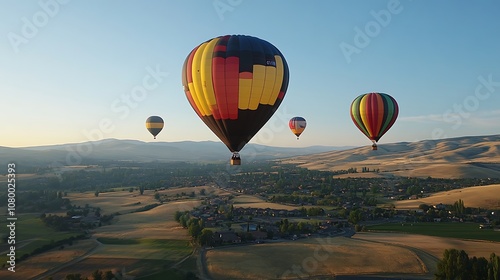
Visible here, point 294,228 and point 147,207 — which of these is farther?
point 147,207

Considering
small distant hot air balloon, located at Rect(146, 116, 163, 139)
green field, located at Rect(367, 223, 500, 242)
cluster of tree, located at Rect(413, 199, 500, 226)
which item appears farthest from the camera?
small distant hot air balloon, located at Rect(146, 116, 163, 139)

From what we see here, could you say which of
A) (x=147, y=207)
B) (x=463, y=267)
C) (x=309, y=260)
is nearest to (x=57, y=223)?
(x=147, y=207)

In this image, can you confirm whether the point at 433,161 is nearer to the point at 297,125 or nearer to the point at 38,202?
the point at 297,125

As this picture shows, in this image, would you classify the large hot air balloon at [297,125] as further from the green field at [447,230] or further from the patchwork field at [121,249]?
the patchwork field at [121,249]

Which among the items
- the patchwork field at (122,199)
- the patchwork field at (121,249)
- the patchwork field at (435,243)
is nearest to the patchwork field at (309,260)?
the patchwork field at (435,243)

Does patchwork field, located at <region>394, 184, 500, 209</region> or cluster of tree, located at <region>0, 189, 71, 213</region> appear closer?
patchwork field, located at <region>394, 184, 500, 209</region>

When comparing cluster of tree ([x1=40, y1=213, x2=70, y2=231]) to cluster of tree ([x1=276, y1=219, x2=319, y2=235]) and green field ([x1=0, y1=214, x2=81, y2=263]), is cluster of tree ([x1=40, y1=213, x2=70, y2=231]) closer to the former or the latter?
green field ([x1=0, y1=214, x2=81, y2=263])

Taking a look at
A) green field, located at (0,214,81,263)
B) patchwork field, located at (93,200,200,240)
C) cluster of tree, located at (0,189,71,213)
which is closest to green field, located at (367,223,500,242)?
patchwork field, located at (93,200,200,240)
